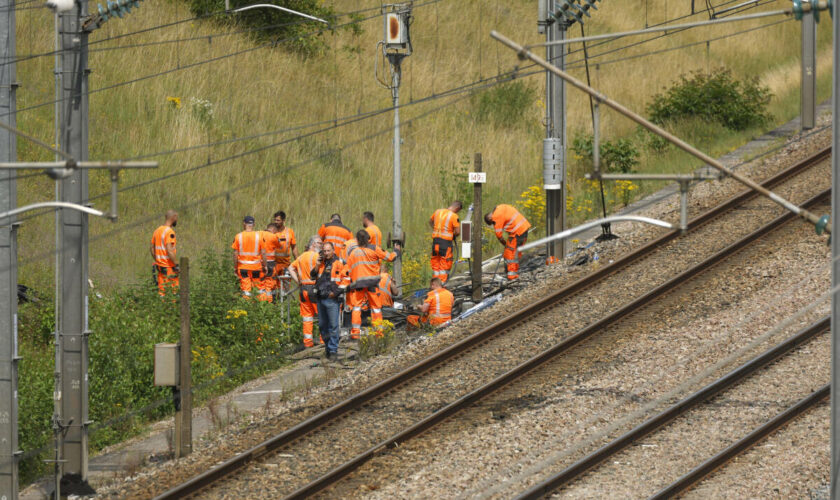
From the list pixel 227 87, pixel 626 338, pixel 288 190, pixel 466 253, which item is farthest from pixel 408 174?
pixel 626 338

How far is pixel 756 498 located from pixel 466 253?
30.4ft

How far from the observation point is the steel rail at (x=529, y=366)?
37.4ft

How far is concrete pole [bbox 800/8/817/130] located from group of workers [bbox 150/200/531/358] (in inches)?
366

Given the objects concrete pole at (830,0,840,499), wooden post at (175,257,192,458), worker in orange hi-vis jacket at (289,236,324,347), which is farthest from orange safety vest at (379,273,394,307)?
concrete pole at (830,0,840,499)

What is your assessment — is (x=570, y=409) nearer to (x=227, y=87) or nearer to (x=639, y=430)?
(x=639, y=430)

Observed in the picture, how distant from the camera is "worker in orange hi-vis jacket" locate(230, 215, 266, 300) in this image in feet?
58.4

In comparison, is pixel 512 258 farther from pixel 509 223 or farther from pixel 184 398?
pixel 184 398

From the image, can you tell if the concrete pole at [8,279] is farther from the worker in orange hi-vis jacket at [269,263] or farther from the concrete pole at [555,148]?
the concrete pole at [555,148]

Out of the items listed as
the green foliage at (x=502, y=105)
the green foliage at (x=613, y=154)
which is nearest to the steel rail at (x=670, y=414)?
the green foliage at (x=613, y=154)

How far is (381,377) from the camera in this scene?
1477 cm

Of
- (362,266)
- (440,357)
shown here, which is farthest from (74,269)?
(362,266)

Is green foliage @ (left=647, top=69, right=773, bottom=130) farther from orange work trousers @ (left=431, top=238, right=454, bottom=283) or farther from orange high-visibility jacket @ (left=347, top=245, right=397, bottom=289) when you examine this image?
orange high-visibility jacket @ (left=347, top=245, right=397, bottom=289)

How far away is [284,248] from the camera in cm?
1856

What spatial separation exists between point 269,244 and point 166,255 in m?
1.59
